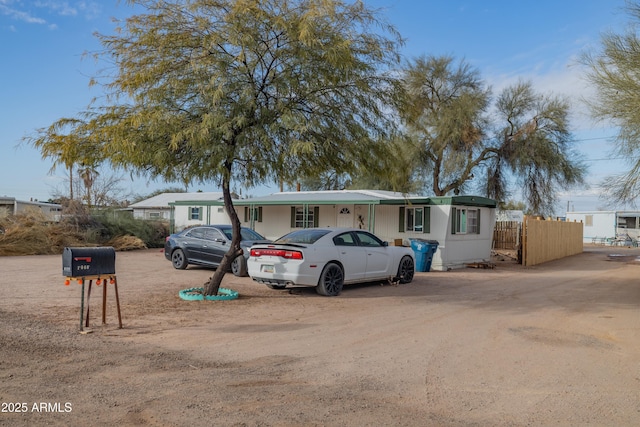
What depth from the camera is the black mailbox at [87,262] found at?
7.41 meters

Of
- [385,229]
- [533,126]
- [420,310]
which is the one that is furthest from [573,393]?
[533,126]

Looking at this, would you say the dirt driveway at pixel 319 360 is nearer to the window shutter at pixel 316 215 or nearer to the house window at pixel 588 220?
the window shutter at pixel 316 215

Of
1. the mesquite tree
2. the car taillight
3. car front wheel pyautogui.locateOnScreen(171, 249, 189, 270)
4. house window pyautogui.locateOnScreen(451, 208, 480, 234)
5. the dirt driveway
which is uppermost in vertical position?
the mesquite tree

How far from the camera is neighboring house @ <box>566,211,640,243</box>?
4219 cm

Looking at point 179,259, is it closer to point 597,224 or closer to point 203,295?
point 203,295

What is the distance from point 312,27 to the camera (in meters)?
9.26

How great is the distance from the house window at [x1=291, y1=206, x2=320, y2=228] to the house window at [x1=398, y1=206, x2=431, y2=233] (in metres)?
4.63

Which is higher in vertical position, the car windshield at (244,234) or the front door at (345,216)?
the front door at (345,216)

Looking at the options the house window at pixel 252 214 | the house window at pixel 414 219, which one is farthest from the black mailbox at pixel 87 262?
the house window at pixel 252 214

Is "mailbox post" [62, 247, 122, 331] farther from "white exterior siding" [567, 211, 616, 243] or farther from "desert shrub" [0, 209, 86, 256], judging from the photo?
"white exterior siding" [567, 211, 616, 243]

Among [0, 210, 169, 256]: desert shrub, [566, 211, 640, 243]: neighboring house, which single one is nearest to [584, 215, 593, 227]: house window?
[566, 211, 640, 243]: neighboring house

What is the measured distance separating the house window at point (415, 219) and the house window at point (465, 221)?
913 millimetres

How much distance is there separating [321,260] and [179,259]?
7.22 m

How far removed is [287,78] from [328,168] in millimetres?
2210
